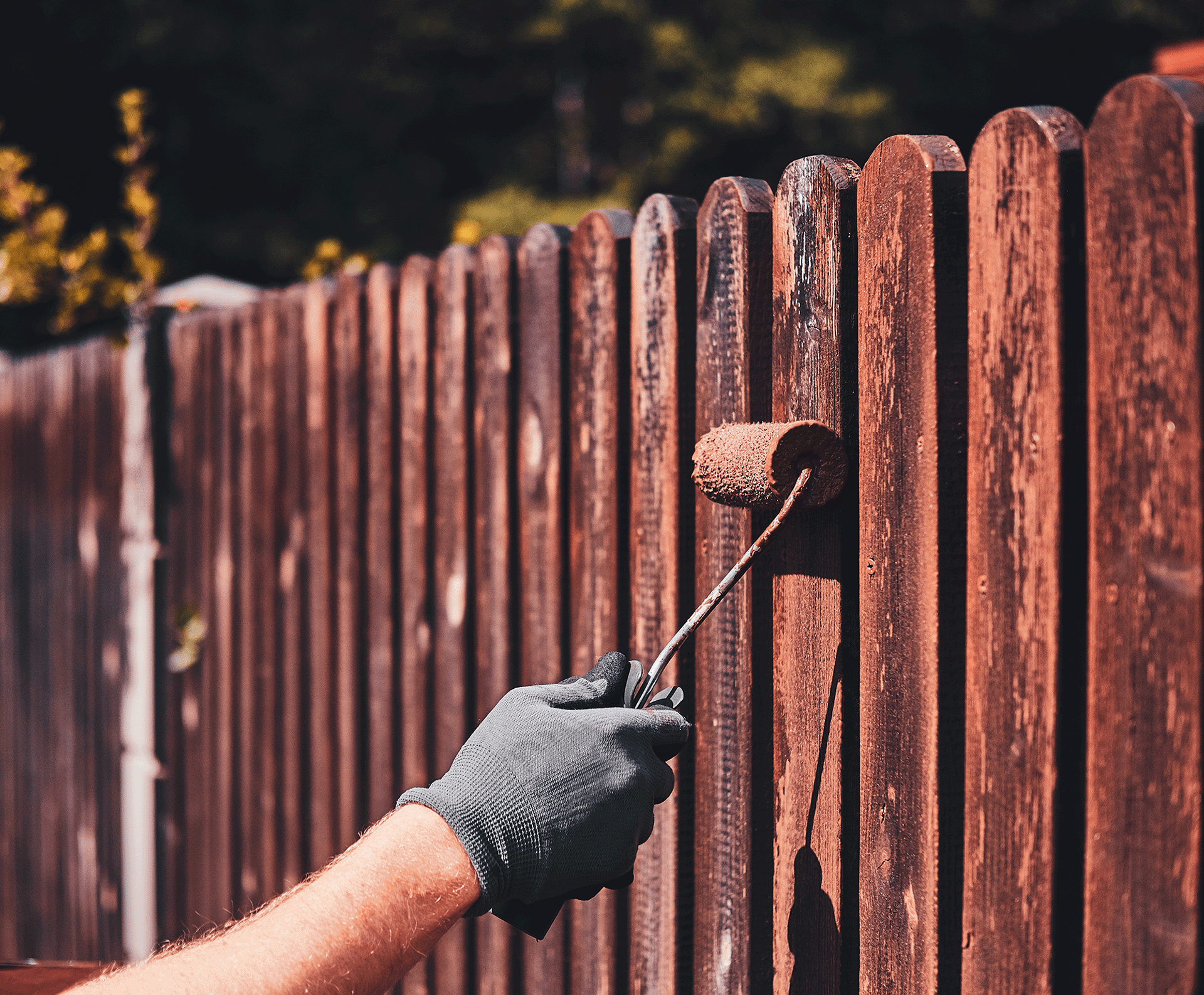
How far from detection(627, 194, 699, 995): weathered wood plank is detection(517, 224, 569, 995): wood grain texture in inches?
9.0

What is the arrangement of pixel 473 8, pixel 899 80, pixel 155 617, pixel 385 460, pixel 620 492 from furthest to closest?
pixel 473 8
pixel 899 80
pixel 155 617
pixel 385 460
pixel 620 492

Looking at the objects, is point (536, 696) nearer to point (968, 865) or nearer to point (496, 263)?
point (968, 865)

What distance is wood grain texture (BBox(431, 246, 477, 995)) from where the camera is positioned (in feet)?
7.25

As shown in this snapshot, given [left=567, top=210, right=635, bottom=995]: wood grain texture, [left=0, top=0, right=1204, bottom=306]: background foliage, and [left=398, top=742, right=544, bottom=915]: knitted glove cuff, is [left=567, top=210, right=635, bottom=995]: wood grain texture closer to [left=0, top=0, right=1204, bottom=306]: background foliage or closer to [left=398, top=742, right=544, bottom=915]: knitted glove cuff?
[left=398, top=742, right=544, bottom=915]: knitted glove cuff

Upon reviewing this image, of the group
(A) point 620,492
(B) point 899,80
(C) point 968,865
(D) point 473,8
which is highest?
(D) point 473,8

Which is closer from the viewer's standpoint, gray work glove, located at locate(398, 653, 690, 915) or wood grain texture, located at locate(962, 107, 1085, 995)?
wood grain texture, located at locate(962, 107, 1085, 995)

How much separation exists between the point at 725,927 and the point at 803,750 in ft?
1.16

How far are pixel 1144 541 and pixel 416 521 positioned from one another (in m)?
1.69

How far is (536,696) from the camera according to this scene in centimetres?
139

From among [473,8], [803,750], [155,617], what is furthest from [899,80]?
[803,750]

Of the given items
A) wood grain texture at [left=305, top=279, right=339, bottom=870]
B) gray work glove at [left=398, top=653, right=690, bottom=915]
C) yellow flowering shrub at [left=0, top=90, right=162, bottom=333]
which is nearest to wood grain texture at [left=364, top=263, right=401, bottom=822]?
wood grain texture at [left=305, top=279, right=339, bottom=870]

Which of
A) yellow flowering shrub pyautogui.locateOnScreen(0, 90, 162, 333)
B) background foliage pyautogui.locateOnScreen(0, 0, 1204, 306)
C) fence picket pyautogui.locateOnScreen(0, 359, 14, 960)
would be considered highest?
background foliage pyautogui.locateOnScreen(0, 0, 1204, 306)

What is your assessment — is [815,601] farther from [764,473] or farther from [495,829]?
[495,829]

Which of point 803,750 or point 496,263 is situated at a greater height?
point 496,263
